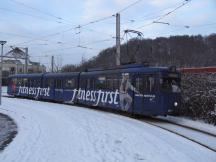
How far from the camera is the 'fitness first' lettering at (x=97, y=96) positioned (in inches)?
1021

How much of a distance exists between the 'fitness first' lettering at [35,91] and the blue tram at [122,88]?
0.06m

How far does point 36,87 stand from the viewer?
4081 centimetres

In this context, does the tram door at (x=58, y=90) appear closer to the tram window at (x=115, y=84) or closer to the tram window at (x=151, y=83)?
the tram window at (x=115, y=84)

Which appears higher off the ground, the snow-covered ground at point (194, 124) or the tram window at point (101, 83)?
the tram window at point (101, 83)

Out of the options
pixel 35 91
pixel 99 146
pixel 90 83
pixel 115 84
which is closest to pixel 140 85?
pixel 115 84

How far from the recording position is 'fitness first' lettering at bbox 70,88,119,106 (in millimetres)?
25938

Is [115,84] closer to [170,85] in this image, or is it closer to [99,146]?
[170,85]

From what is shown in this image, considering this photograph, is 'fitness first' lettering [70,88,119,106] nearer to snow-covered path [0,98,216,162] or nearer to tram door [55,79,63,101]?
tram door [55,79,63,101]

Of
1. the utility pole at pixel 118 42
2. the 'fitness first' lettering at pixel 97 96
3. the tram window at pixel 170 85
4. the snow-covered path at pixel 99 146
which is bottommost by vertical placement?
the snow-covered path at pixel 99 146

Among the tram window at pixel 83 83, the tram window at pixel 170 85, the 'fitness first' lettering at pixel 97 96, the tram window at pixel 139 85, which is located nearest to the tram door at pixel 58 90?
the 'fitness first' lettering at pixel 97 96

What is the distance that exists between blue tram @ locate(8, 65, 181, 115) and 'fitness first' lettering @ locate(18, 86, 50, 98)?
59mm

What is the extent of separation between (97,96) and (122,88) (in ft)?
13.1

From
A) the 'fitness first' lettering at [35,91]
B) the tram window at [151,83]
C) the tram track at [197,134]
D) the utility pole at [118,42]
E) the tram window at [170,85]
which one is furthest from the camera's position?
the 'fitness first' lettering at [35,91]

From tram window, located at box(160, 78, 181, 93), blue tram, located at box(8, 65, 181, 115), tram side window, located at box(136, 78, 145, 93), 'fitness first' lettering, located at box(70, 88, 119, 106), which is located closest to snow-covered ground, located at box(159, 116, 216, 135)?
blue tram, located at box(8, 65, 181, 115)
